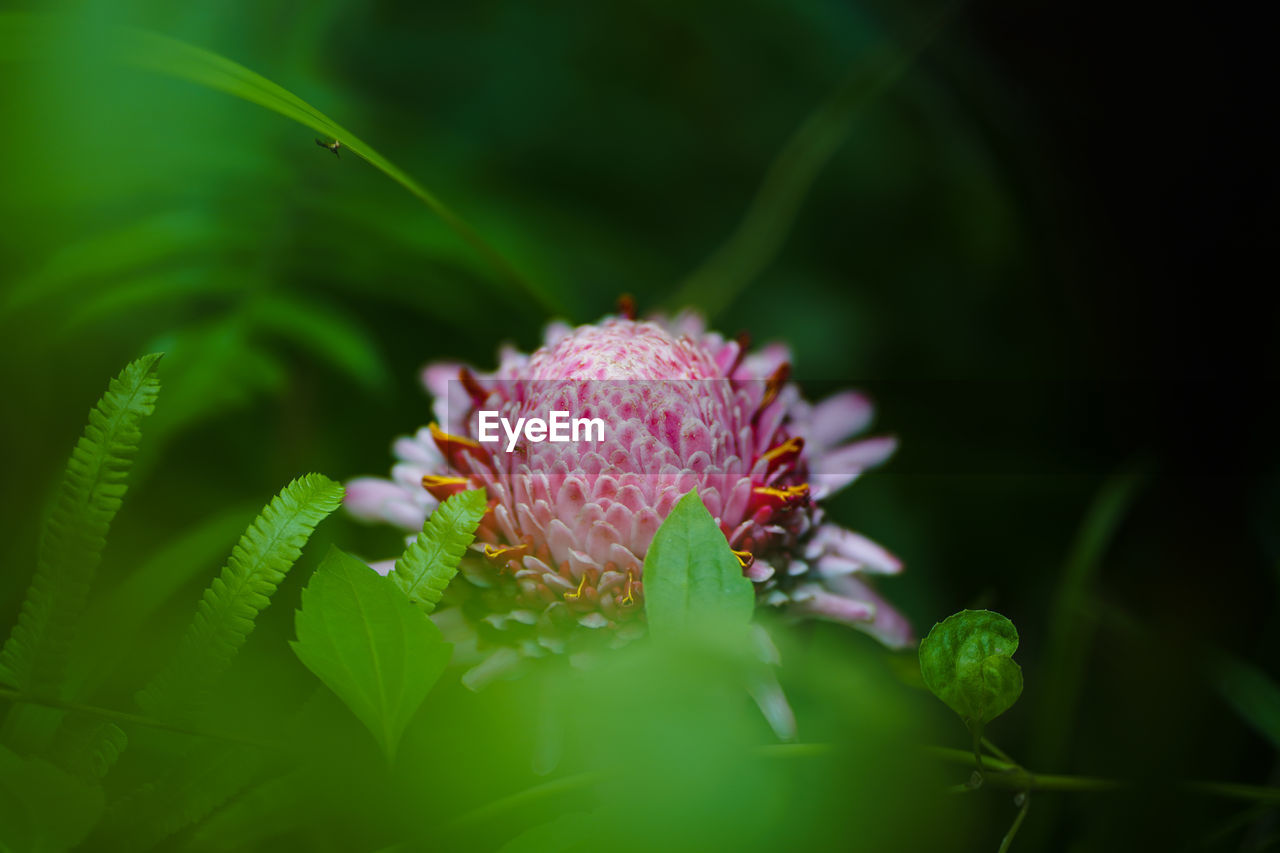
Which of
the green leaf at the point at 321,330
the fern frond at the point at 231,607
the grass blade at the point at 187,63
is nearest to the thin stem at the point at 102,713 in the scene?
the fern frond at the point at 231,607

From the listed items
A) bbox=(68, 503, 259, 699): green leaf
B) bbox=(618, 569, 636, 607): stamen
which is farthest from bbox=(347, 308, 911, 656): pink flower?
bbox=(68, 503, 259, 699): green leaf

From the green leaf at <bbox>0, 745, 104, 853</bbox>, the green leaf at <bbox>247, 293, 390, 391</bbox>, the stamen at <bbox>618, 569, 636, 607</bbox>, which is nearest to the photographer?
the green leaf at <bbox>0, 745, 104, 853</bbox>

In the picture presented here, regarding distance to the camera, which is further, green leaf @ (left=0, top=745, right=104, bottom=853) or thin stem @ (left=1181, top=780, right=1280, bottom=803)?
thin stem @ (left=1181, top=780, right=1280, bottom=803)

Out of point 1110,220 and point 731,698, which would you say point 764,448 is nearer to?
point 731,698

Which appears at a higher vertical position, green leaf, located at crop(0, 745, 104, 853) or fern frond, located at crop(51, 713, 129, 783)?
fern frond, located at crop(51, 713, 129, 783)

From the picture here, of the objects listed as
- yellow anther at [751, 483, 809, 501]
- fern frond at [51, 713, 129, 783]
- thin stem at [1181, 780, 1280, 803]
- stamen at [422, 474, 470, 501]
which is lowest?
thin stem at [1181, 780, 1280, 803]

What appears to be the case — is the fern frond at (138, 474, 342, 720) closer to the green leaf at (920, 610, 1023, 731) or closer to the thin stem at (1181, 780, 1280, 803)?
the green leaf at (920, 610, 1023, 731)

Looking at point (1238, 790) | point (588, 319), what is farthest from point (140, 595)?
point (1238, 790)

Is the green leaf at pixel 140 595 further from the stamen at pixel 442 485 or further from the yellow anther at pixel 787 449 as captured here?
the yellow anther at pixel 787 449
